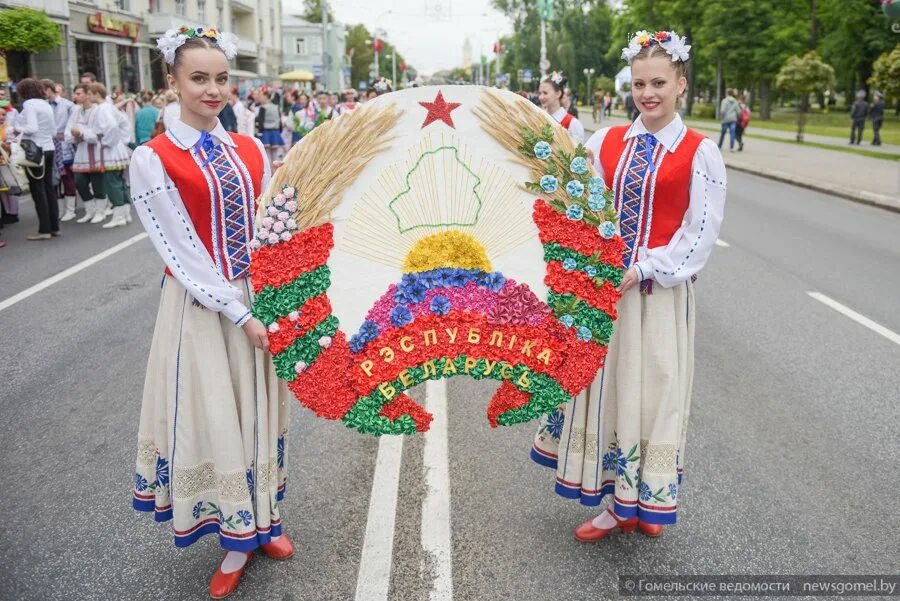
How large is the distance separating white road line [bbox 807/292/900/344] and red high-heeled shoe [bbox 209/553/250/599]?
5.68 metres

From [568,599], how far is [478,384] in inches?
105

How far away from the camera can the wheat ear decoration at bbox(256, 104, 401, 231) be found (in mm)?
2822

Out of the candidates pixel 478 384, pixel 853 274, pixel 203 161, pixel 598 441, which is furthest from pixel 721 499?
pixel 853 274

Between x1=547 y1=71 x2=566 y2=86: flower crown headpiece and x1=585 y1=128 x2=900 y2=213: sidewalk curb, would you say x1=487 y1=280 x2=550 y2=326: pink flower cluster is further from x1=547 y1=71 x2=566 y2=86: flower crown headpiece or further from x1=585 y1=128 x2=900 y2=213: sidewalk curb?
x1=585 y1=128 x2=900 y2=213: sidewalk curb

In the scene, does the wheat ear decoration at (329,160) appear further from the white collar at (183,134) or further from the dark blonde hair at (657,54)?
the dark blonde hair at (657,54)

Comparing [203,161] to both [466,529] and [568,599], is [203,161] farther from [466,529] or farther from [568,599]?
[568,599]

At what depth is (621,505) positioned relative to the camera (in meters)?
3.33

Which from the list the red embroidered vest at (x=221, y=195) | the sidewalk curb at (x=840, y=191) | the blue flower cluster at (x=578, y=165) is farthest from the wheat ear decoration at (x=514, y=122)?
the sidewalk curb at (x=840, y=191)

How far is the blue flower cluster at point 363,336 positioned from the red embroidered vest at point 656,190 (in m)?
1.13

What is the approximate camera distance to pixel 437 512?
3.78m

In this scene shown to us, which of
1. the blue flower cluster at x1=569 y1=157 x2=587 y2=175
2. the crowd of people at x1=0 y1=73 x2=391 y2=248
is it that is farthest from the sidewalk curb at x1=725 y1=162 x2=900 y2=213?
the blue flower cluster at x1=569 y1=157 x2=587 y2=175

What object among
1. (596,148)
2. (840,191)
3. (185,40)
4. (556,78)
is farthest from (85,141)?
(840,191)

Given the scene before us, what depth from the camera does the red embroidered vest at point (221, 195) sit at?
9.50 feet

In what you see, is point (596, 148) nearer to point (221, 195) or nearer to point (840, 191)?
point (221, 195)
